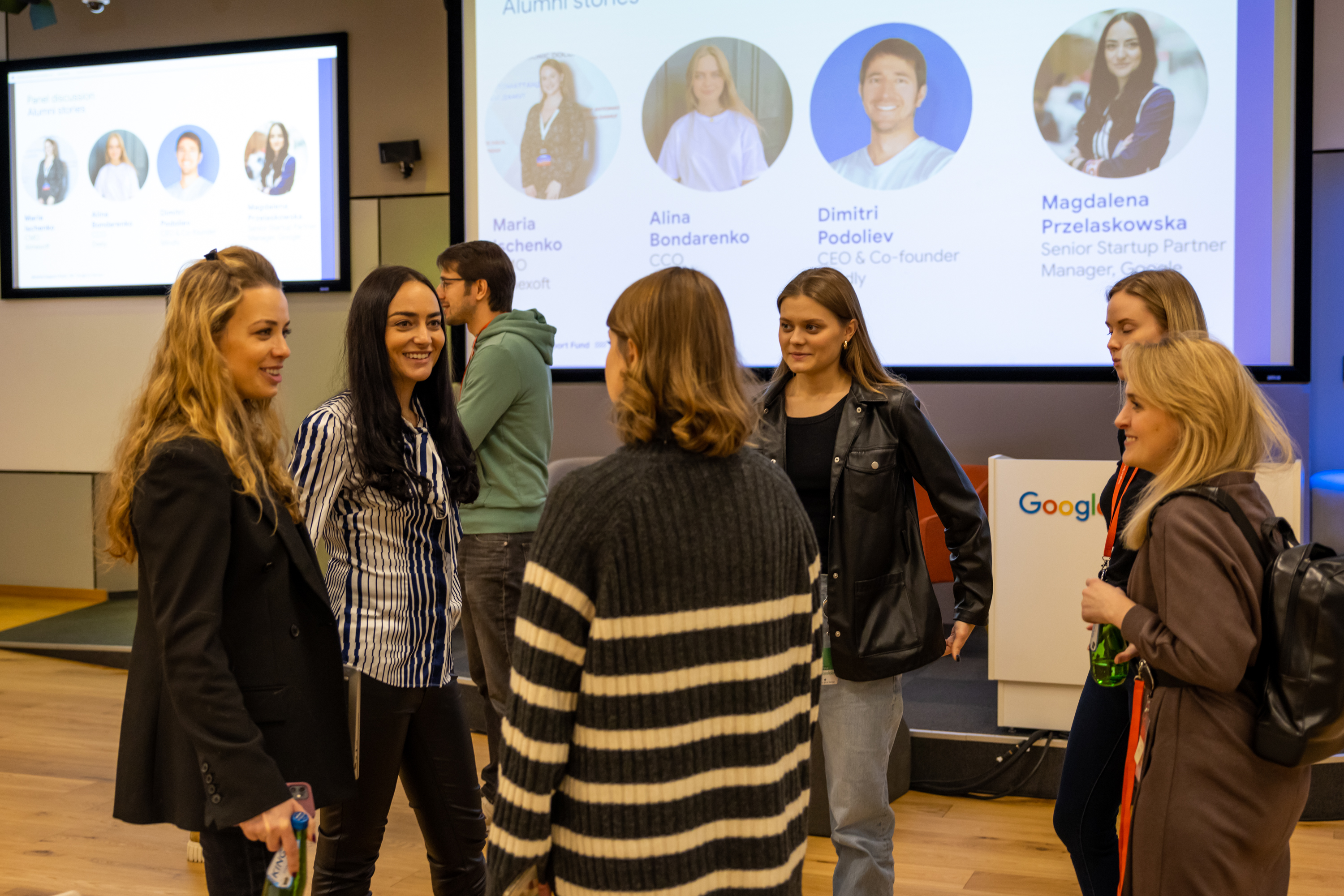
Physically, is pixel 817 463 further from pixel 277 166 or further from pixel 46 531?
pixel 46 531

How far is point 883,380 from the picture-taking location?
7.41 ft

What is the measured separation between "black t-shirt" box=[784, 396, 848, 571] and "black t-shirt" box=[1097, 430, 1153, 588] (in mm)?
530

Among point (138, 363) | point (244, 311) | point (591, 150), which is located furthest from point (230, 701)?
point (138, 363)

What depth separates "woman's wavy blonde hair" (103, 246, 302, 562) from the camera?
4.74 feet

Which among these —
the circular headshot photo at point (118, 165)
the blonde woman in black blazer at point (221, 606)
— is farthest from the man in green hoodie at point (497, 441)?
the circular headshot photo at point (118, 165)

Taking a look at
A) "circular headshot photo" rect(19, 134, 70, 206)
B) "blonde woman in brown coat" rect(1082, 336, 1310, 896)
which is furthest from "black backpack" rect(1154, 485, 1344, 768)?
"circular headshot photo" rect(19, 134, 70, 206)

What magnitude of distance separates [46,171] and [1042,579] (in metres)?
5.78

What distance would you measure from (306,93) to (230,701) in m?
4.92

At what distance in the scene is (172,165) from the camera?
584cm

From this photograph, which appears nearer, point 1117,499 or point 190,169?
point 1117,499

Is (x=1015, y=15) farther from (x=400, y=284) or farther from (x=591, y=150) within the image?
(x=400, y=284)

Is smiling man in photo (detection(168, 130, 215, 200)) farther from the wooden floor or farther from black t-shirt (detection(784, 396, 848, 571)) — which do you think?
black t-shirt (detection(784, 396, 848, 571))

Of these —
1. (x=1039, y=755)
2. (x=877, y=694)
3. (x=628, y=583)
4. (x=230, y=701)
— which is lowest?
(x=1039, y=755)

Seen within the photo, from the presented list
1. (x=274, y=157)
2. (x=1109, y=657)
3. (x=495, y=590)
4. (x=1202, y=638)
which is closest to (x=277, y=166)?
(x=274, y=157)
